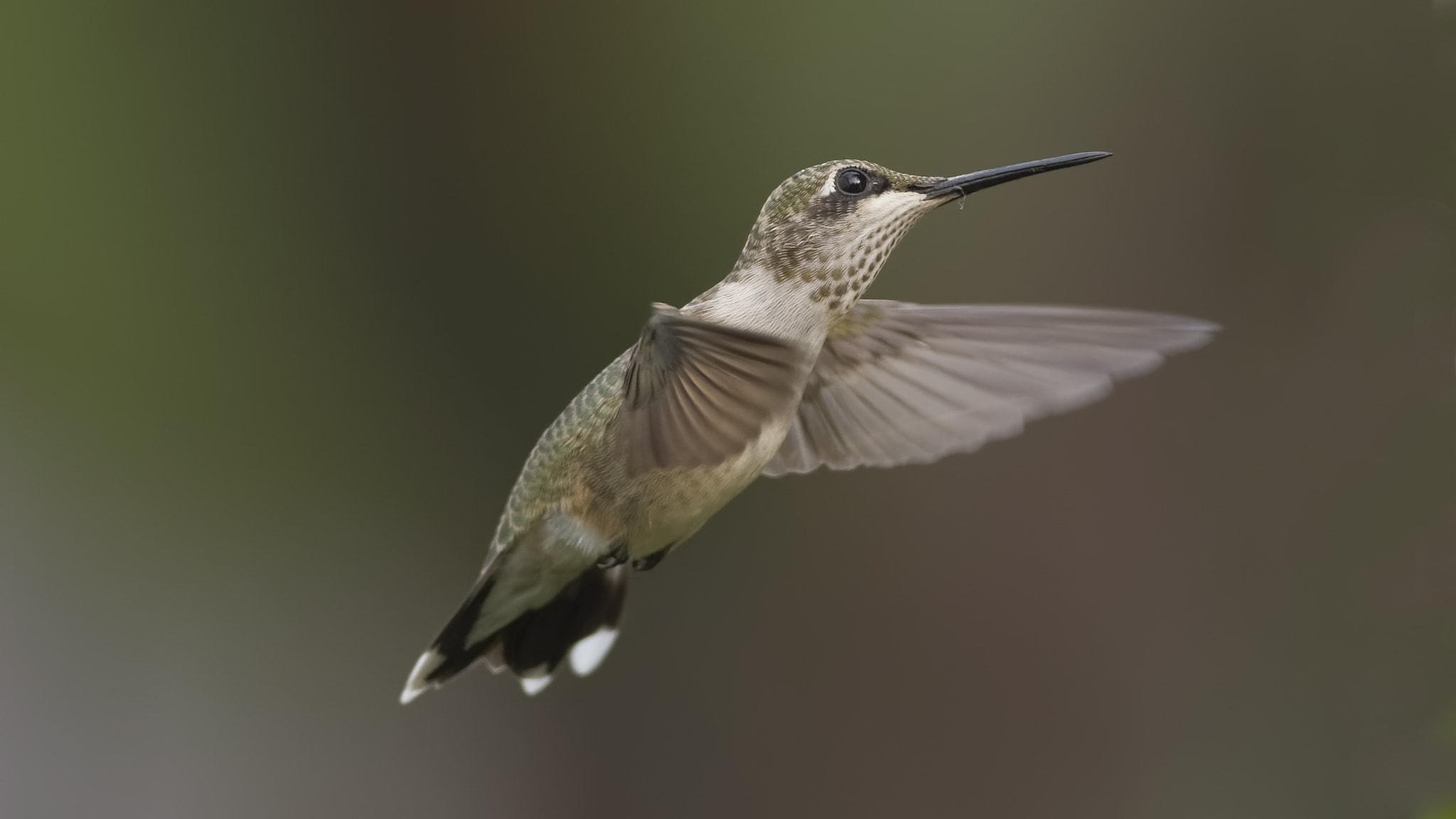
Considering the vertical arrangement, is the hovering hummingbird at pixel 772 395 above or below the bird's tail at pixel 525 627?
above

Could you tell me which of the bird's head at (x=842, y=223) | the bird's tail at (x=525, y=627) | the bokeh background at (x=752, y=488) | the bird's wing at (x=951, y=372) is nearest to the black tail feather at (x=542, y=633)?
the bird's tail at (x=525, y=627)

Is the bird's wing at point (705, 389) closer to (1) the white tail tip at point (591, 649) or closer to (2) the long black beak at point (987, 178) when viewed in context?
(2) the long black beak at point (987, 178)

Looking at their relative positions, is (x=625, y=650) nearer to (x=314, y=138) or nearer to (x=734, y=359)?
(x=314, y=138)

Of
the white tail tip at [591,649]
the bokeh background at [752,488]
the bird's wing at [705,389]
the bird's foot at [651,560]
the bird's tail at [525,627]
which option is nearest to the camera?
the bird's wing at [705,389]

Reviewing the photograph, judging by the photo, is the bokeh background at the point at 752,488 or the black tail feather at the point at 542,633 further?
the bokeh background at the point at 752,488

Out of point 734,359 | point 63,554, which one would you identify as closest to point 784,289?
point 734,359

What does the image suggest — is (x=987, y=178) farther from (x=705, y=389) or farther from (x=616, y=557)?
(x=616, y=557)

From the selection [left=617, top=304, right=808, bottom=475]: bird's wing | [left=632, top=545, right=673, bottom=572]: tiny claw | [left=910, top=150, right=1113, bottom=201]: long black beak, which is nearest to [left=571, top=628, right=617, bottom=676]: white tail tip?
[left=632, top=545, right=673, bottom=572]: tiny claw
